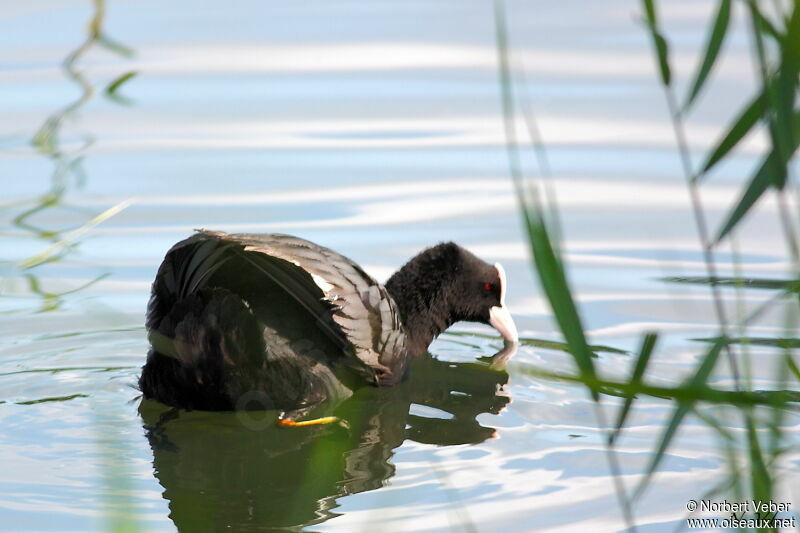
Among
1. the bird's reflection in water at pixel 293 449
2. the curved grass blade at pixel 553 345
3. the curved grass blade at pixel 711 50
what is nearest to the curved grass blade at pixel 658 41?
the curved grass blade at pixel 711 50

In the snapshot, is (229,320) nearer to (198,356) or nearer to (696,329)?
(198,356)

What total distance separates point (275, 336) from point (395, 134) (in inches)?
147

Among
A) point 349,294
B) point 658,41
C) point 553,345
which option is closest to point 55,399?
point 349,294

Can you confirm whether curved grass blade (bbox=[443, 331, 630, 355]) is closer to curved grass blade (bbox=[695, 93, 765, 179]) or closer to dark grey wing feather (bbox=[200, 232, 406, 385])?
dark grey wing feather (bbox=[200, 232, 406, 385])

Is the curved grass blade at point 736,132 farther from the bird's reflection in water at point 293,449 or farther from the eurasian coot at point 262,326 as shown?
the eurasian coot at point 262,326

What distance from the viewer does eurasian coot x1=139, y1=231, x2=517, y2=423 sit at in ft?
15.1

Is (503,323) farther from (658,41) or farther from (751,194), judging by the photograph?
(658,41)

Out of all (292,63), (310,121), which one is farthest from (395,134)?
(292,63)

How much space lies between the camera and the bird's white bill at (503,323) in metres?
6.00

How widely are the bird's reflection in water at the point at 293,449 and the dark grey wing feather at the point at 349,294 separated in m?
0.23

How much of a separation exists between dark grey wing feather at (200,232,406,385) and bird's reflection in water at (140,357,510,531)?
0.23 metres

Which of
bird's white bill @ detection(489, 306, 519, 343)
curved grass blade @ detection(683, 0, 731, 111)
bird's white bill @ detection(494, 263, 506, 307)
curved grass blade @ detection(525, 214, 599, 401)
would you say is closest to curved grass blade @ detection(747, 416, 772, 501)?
curved grass blade @ detection(525, 214, 599, 401)

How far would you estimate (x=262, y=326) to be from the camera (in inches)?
188

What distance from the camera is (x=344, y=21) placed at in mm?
10078
